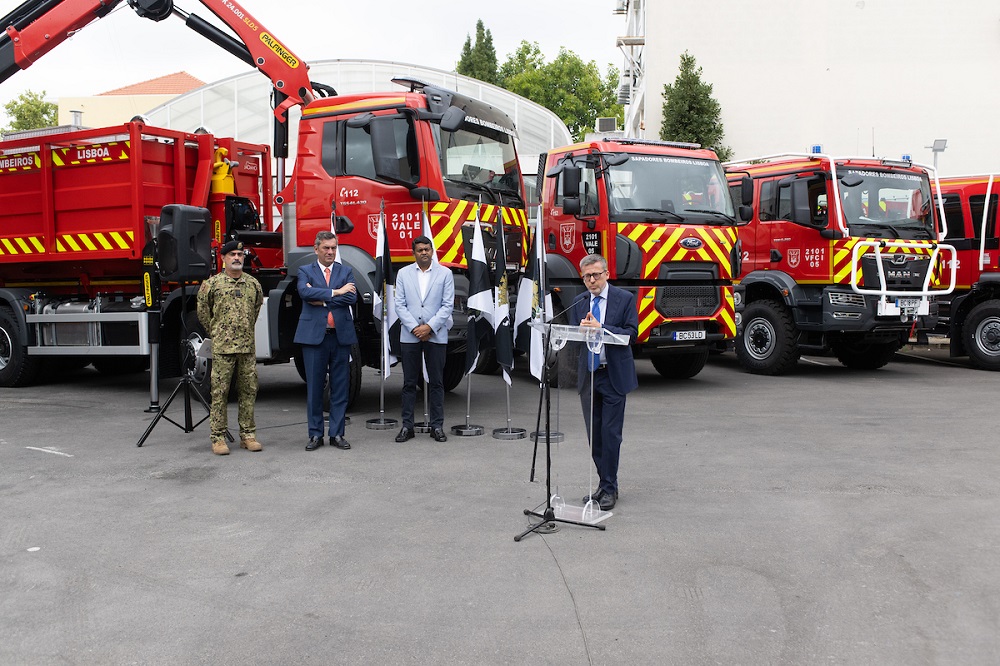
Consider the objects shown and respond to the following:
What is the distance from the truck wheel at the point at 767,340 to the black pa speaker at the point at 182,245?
7758 mm

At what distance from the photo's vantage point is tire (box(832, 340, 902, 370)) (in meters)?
14.3

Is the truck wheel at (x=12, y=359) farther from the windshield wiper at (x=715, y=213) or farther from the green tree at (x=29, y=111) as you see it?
the green tree at (x=29, y=111)

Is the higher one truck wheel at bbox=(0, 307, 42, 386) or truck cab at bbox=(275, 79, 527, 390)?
truck cab at bbox=(275, 79, 527, 390)

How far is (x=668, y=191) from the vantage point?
38.8 ft

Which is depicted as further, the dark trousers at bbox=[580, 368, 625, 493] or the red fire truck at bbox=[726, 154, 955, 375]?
the red fire truck at bbox=[726, 154, 955, 375]

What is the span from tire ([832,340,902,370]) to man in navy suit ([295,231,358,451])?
8.76 metres

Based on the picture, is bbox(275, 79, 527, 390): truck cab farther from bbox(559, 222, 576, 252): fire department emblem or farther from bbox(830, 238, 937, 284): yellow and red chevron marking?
bbox(830, 238, 937, 284): yellow and red chevron marking

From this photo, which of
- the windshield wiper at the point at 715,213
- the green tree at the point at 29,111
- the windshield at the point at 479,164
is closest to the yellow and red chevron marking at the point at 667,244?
the windshield wiper at the point at 715,213

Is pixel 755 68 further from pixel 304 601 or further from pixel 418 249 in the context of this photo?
pixel 304 601

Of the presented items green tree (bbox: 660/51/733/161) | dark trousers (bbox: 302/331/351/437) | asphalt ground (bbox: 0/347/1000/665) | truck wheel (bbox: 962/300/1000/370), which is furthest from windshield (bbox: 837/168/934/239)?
green tree (bbox: 660/51/733/161)

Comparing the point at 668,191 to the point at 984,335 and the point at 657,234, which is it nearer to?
the point at 657,234

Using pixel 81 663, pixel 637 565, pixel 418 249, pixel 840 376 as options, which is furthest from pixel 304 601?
pixel 840 376

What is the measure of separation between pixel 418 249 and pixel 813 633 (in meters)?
5.32

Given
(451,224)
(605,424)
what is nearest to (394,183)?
(451,224)
